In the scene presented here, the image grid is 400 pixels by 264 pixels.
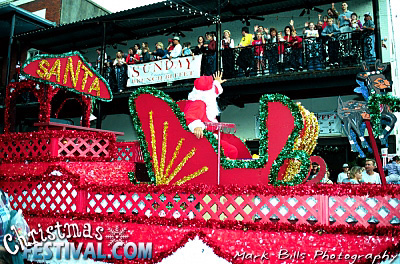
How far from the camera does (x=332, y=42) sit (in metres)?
10.4

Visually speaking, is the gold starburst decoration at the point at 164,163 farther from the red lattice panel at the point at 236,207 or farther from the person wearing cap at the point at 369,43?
the person wearing cap at the point at 369,43

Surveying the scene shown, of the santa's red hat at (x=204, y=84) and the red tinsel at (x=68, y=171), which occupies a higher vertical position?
the santa's red hat at (x=204, y=84)

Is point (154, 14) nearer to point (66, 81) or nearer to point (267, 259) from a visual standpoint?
point (66, 81)

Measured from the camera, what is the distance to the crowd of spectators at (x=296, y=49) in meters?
10.3

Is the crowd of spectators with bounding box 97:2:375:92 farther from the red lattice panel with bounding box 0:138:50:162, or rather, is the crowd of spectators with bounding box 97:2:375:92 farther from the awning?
the red lattice panel with bounding box 0:138:50:162

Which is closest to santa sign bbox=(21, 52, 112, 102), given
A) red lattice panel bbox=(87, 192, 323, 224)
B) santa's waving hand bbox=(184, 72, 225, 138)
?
red lattice panel bbox=(87, 192, 323, 224)

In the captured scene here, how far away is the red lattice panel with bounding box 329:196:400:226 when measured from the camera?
3547 millimetres

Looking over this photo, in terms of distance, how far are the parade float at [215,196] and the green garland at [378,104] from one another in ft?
0.04

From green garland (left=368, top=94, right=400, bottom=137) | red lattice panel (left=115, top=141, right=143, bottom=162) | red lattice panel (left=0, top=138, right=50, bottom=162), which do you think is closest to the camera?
green garland (left=368, top=94, right=400, bottom=137)

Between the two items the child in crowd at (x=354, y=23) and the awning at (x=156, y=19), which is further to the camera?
the awning at (x=156, y=19)

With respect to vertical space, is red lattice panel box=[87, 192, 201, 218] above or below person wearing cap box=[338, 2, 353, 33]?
below

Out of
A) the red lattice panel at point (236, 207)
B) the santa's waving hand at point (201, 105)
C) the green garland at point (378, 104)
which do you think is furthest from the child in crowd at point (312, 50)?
the red lattice panel at point (236, 207)

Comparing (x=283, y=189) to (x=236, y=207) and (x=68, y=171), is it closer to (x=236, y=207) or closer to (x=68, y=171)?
(x=236, y=207)

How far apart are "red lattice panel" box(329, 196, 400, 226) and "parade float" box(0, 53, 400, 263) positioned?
1 cm
